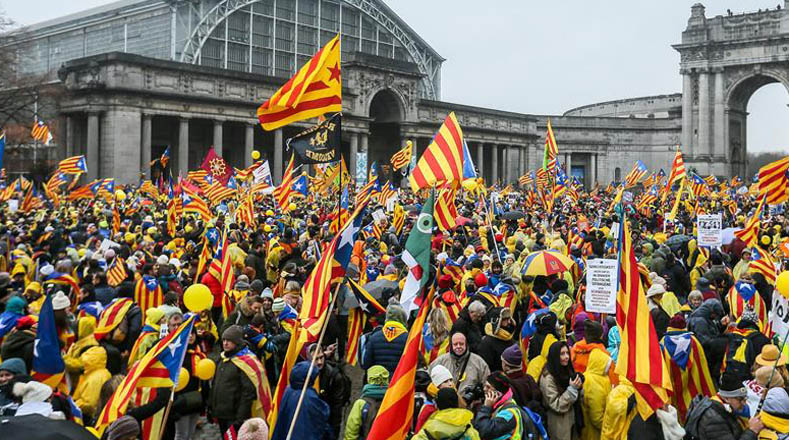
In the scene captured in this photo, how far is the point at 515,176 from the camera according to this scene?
76375 millimetres

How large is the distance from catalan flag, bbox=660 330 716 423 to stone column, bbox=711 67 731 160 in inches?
2838

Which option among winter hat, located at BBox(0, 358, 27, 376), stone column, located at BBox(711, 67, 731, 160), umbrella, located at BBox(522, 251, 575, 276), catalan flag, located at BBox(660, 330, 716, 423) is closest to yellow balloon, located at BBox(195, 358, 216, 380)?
winter hat, located at BBox(0, 358, 27, 376)

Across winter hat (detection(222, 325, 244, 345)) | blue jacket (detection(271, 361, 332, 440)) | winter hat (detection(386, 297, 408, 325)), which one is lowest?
blue jacket (detection(271, 361, 332, 440))

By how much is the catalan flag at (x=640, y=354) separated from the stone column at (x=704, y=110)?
7327 cm

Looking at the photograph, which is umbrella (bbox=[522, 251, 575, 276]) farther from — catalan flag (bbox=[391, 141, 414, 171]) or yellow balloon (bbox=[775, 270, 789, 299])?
catalan flag (bbox=[391, 141, 414, 171])

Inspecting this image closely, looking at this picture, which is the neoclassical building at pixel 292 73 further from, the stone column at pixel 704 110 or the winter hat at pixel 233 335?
the winter hat at pixel 233 335

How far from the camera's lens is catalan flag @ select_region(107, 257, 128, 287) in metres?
12.6

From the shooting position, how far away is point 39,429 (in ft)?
10.9

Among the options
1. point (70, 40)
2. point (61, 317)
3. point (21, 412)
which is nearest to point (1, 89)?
point (70, 40)

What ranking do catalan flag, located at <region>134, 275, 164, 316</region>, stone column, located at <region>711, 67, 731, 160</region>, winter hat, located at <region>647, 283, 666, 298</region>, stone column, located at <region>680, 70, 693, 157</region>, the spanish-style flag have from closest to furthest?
1. winter hat, located at <region>647, 283, 666, 298</region>
2. catalan flag, located at <region>134, 275, 164, 316</region>
3. the spanish-style flag
4. stone column, located at <region>711, 67, 731, 160</region>
5. stone column, located at <region>680, 70, 693, 157</region>

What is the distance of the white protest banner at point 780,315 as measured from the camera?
7286 mm

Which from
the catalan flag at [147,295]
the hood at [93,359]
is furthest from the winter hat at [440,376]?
the catalan flag at [147,295]

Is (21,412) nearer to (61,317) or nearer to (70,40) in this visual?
(61,317)

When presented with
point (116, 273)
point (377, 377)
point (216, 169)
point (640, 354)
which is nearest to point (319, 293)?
point (377, 377)
